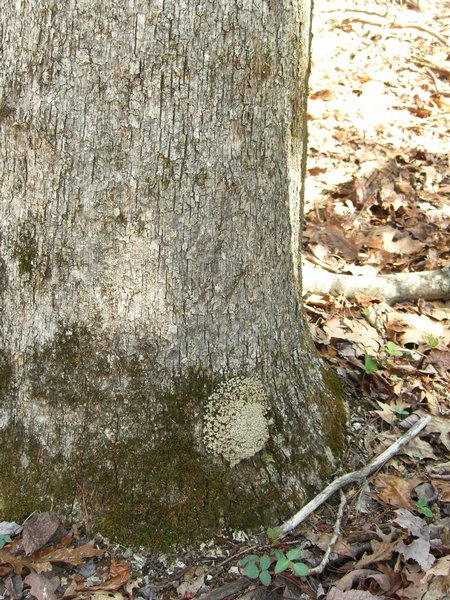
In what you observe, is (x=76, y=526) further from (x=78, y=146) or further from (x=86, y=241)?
(x=78, y=146)

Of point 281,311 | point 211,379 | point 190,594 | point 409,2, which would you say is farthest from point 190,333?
point 409,2

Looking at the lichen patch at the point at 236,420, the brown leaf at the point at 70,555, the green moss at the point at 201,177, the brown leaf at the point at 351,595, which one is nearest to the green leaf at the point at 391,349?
the lichen patch at the point at 236,420

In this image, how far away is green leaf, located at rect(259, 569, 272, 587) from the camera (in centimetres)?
202

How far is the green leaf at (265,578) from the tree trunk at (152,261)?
0.23 meters

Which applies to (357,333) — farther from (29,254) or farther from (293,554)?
(29,254)

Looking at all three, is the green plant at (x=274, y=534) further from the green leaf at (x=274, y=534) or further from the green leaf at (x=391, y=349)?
the green leaf at (x=391, y=349)

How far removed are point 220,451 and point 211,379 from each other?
0.85 ft

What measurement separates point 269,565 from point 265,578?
0.23ft

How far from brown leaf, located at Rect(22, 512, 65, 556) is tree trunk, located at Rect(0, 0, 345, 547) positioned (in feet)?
0.20

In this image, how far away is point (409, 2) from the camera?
8117 mm

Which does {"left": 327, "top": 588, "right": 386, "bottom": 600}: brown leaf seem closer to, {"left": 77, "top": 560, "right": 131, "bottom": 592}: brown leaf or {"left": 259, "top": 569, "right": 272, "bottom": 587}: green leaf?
{"left": 259, "top": 569, "right": 272, "bottom": 587}: green leaf

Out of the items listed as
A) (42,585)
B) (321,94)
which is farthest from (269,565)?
(321,94)

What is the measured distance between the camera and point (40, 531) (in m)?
2.12

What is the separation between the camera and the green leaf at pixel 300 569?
2.00 m
